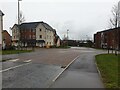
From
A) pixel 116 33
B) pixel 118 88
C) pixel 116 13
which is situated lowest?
pixel 118 88

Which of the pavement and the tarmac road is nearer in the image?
the pavement

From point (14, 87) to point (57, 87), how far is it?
5.59 feet

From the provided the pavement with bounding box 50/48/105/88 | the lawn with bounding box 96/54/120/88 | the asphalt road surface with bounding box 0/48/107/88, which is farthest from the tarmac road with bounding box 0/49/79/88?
the lawn with bounding box 96/54/120/88

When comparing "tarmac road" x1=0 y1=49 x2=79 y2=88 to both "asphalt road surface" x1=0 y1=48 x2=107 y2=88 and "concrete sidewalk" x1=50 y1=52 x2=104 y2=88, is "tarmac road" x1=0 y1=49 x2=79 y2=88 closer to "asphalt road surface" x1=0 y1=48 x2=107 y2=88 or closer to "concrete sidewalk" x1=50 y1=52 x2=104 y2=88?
"asphalt road surface" x1=0 y1=48 x2=107 y2=88

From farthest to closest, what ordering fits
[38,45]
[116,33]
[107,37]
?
[107,37]
[38,45]
[116,33]

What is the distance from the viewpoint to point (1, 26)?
5103cm

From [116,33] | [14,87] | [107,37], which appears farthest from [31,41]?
[14,87]

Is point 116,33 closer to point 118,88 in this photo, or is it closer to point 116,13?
point 116,13

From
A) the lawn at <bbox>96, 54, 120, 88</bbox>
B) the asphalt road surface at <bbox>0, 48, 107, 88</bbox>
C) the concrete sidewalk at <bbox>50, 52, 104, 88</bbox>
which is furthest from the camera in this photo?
the lawn at <bbox>96, 54, 120, 88</bbox>

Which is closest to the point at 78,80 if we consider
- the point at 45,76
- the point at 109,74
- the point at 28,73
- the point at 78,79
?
the point at 78,79

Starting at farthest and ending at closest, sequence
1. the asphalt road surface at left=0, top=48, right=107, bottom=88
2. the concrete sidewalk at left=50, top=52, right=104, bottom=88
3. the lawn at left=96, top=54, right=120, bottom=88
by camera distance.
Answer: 1. the lawn at left=96, top=54, right=120, bottom=88
2. the asphalt road surface at left=0, top=48, right=107, bottom=88
3. the concrete sidewalk at left=50, top=52, right=104, bottom=88

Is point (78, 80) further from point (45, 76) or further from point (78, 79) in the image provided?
point (45, 76)

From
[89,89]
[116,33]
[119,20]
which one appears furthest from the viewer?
[116,33]

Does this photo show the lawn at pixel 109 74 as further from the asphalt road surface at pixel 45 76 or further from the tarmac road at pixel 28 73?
the tarmac road at pixel 28 73
